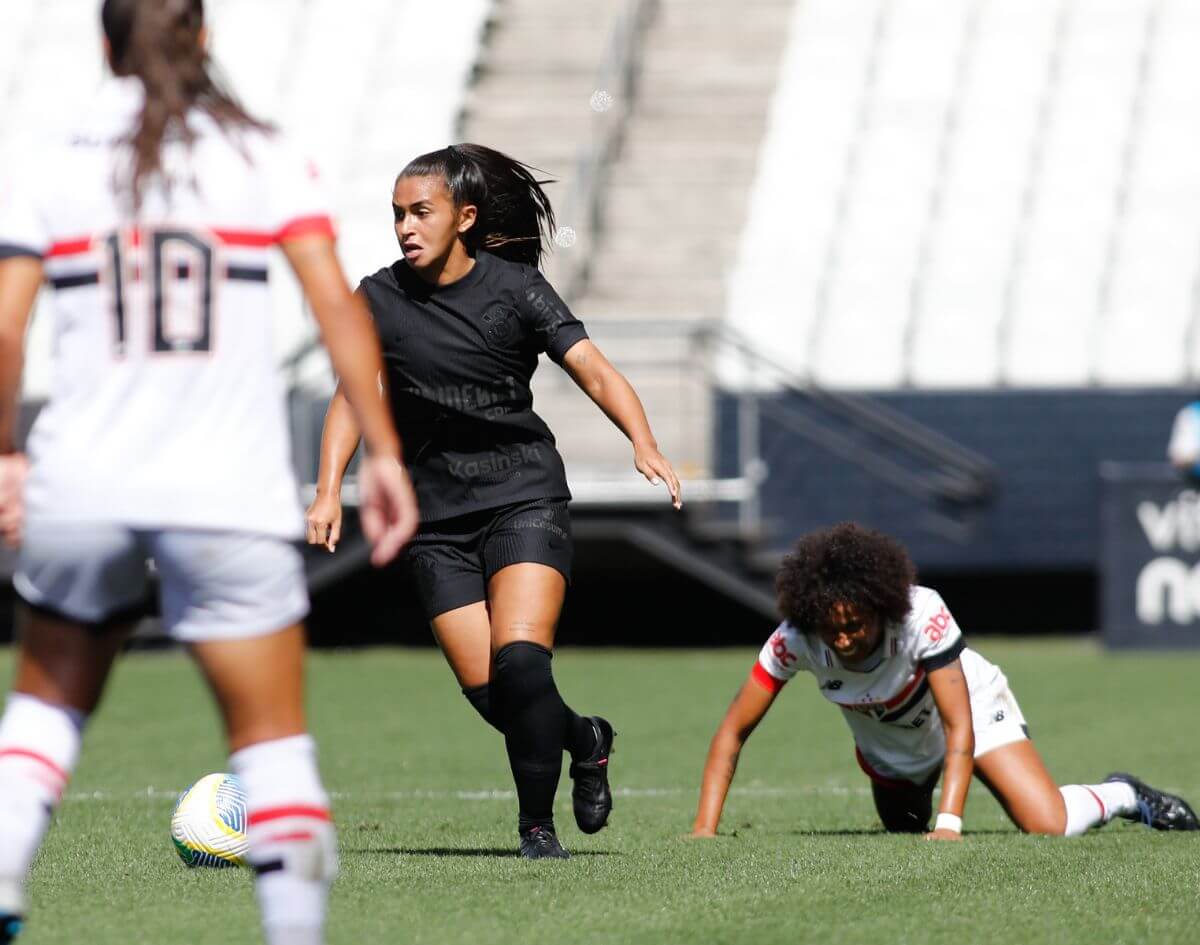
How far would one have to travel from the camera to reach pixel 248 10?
23625mm

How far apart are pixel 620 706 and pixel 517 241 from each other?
22.2 feet

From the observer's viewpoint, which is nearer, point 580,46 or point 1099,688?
point 1099,688

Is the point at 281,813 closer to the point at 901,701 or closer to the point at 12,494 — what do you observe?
the point at 12,494

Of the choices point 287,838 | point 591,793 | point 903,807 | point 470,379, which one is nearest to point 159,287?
point 287,838

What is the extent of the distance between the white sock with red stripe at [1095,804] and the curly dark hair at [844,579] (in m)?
1.05

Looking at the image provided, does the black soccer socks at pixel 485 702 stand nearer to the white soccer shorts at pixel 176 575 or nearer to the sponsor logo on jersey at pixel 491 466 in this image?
the sponsor logo on jersey at pixel 491 466

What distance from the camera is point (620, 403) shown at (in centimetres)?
599

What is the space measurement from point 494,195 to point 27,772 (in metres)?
2.99

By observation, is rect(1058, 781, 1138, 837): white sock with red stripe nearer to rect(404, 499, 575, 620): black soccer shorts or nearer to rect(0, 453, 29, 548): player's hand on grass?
rect(404, 499, 575, 620): black soccer shorts

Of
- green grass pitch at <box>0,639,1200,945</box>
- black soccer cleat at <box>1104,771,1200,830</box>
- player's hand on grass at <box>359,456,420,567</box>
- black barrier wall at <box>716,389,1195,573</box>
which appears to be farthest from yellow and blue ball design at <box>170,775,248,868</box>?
black barrier wall at <box>716,389,1195,573</box>

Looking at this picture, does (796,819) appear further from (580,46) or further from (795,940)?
(580,46)

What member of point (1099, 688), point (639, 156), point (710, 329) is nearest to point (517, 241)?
point (1099, 688)

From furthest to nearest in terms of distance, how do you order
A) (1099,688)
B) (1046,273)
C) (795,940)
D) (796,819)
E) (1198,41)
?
(1198,41) → (1046,273) → (1099,688) → (796,819) → (795,940)

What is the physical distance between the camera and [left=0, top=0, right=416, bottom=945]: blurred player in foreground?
3.72 m
